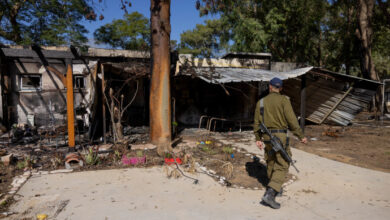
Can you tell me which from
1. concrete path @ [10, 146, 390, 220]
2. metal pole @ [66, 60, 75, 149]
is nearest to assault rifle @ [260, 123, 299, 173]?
concrete path @ [10, 146, 390, 220]

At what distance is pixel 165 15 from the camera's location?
6703 millimetres

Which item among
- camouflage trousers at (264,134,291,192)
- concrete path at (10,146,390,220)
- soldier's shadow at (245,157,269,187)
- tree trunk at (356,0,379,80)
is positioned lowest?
soldier's shadow at (245,157,269,187)

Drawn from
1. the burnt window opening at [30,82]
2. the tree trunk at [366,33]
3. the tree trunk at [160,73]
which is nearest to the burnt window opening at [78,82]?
the burnt window opening at [30,82]

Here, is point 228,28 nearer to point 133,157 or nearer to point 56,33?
point 56,33

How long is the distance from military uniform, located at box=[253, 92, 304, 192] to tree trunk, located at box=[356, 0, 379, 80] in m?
14.6

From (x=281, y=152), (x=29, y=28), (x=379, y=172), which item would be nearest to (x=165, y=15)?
(x=281, y=152)

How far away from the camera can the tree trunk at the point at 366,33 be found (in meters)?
14.4

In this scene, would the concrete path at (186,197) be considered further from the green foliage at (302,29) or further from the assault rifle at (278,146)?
the green foliage at (302,29)

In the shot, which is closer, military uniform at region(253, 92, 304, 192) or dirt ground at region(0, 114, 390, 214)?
military uniform at region(253, 92, 304, 192)

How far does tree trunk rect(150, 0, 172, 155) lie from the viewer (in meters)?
6.66

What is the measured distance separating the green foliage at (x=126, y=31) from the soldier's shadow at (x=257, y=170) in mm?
18148

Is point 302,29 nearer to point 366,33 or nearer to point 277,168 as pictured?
point 366,33

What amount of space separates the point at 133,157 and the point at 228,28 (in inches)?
601

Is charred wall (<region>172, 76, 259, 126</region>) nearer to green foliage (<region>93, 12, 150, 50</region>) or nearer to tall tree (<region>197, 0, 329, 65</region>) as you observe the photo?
tall tree (<region>197, 0, 329, 65</region>)
